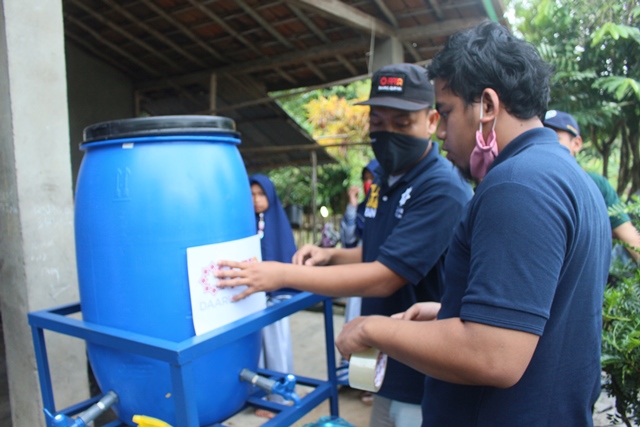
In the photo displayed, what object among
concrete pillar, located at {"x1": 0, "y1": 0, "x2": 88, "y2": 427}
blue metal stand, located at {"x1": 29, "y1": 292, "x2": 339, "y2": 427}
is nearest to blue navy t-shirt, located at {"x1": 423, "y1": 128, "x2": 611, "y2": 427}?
blue metal stand, located at {"x1": 29, "y1": 292, "x2": 339, "y2": 427}

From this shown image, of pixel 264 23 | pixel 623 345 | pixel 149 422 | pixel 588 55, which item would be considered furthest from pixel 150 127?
pixel 588 55

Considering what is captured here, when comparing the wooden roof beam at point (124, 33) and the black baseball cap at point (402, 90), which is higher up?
the wooden roof beam at point (124, 33)

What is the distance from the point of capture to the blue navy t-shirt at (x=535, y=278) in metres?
0.76

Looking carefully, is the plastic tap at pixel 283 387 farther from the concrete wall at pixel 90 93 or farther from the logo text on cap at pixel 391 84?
the concrete wall at pixel 90 93

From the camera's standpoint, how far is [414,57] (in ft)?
15.1

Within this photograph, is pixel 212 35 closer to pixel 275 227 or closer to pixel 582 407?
pixel 275 227

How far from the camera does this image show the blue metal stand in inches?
38.3

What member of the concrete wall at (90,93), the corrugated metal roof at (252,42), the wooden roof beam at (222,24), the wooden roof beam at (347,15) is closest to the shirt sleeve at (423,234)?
the corrugated metal roof at (252,42)

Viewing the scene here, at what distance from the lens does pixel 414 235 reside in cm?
138

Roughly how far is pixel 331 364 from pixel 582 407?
807mm

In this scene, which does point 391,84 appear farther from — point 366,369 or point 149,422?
point 149,422

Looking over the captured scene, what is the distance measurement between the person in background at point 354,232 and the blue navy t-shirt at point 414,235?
4.16ft

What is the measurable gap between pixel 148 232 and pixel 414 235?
2.47 feet

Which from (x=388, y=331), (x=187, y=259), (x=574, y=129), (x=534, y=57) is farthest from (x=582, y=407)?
(x=574, y=129)
